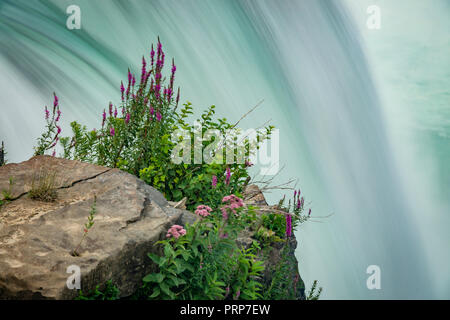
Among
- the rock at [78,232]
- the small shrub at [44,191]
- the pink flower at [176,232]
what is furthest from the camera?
the small shrub at [44,191]

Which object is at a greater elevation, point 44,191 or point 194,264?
point 44,191

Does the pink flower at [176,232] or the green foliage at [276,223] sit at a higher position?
the pink flower at [176,232]

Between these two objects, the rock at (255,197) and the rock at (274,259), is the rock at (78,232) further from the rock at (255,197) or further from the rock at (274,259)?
the rock at (255,197)

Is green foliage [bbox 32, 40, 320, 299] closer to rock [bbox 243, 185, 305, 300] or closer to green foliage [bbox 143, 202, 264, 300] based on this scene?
rock [bbox 243, 185, 305, 300]

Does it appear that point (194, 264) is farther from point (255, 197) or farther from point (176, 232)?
point (255, 197)

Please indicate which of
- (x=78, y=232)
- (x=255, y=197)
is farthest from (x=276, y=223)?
(x=78, y=232)

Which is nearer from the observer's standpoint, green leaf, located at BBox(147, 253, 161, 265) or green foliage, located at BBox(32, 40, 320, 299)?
green leaf, located at BBox(147, 253, 161, 265)

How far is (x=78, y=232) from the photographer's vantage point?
11.6 ft

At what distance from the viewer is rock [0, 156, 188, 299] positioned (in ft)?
9.76

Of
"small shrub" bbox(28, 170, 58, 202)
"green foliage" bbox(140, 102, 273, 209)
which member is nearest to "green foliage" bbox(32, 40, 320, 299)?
"green foliage" bbox(140, 102, 273, 209)

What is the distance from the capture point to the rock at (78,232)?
297 cm

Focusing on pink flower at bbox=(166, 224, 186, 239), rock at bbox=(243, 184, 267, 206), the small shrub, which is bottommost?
pink flower at bbox=(166, 224, 186, 239)

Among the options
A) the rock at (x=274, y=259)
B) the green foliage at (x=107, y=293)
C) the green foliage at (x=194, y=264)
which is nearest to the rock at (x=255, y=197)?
the rock at (x=274, y=259)
